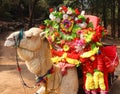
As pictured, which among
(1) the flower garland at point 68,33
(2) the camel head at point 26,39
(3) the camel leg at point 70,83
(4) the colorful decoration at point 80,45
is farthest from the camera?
(1) the flower garland at point 68,33

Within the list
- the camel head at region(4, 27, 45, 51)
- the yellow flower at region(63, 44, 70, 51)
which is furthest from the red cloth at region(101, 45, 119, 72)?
the camel head at region(4, 27, 45, 51)

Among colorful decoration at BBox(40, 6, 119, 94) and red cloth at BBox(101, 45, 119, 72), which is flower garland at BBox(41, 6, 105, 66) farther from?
red cloth at BBox(101, 45, 119, 72)

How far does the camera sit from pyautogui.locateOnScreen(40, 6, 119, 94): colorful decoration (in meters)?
4.67

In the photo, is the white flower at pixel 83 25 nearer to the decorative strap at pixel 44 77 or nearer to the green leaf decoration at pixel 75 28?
the green leaf decoration at pixel 75 28

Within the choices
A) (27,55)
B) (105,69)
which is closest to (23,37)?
(27,55)

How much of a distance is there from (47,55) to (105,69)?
1.09 meters

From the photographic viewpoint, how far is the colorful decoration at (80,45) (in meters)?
4.67

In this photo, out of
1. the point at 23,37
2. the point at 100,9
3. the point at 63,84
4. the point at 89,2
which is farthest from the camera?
the point at 100,9

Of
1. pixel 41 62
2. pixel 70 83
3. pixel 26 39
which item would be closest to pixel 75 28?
pixel 70 83

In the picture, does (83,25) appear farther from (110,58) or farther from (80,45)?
(110,58)

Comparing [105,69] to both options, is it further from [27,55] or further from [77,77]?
[27,55]

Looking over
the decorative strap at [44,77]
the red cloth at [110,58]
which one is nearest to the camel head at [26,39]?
the decorative strap at [44,77]

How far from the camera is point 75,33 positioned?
4.94 metres

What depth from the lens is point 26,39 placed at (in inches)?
157
